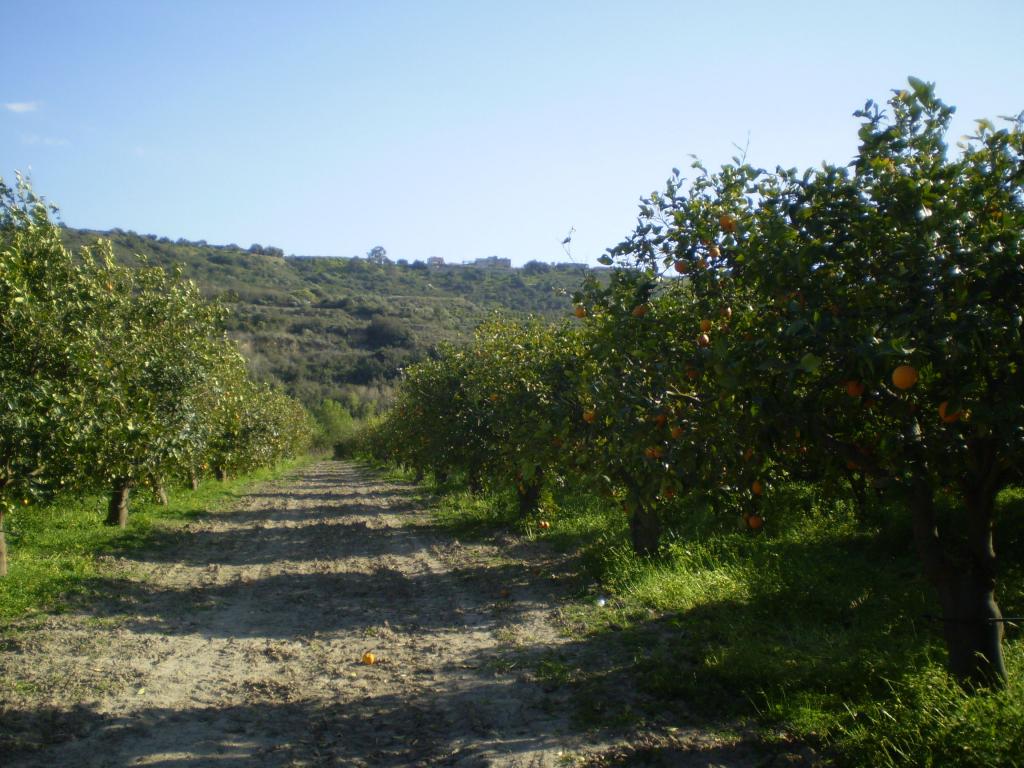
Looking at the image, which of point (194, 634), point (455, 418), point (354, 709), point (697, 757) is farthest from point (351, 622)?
point (455, 418)

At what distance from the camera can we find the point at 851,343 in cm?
377

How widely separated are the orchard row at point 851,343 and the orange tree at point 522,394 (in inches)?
63.6

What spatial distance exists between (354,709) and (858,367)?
4.16 meters

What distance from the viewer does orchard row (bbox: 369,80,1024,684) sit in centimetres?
374

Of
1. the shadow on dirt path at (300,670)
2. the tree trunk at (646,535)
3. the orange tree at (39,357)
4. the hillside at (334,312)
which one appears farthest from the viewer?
the hillside at (334,312)

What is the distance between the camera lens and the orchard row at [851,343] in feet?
12.3

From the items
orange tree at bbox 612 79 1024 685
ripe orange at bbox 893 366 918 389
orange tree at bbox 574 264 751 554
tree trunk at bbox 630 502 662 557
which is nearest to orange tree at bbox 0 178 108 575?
orange tree at bbox 574 264 751 554

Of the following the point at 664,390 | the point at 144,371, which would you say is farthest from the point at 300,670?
the point at 144,371

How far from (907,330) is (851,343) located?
0.92 feet

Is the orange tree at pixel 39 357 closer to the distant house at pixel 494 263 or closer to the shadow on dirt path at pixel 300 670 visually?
the shadow on dirt path at pixel 300 670

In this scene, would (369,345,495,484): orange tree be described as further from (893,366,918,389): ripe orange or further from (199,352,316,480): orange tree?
(893,366,918,389): ripe orange

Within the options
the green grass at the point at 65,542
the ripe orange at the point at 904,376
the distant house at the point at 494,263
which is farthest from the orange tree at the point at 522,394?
the distant house at the point at 494,263

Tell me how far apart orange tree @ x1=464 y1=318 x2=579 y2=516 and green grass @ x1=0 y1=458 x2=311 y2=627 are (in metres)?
5.80

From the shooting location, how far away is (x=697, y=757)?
4.68 metres
